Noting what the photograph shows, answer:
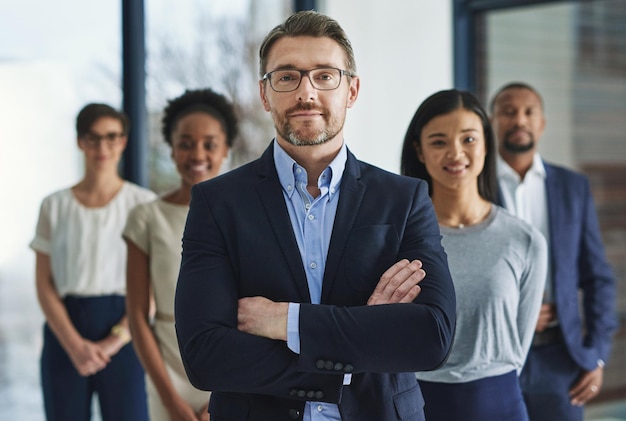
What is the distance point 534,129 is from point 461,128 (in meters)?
1.06

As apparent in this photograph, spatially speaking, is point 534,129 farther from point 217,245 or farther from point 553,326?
point 217,245

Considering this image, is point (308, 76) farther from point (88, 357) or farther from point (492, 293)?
point (88, 357)

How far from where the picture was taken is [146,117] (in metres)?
4.61

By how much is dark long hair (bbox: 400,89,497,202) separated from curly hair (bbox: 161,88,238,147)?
777mm

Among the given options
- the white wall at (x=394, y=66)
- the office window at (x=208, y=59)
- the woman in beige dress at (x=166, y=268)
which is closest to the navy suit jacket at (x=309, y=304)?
the woman in beige dress at (x=166, y=268)

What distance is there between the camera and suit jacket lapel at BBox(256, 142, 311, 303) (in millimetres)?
1924

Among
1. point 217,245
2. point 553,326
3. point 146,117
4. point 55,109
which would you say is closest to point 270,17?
point 146,117

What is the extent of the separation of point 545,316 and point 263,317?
1653mm

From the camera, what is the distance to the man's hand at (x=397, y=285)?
6.32 ft

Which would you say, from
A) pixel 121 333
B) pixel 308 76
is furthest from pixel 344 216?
pixel 121 333

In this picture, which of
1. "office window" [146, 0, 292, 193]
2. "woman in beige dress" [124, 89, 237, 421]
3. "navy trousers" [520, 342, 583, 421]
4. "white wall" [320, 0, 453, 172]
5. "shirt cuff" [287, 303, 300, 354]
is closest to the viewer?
"shirt cuff" [287, 303, 300, 354]

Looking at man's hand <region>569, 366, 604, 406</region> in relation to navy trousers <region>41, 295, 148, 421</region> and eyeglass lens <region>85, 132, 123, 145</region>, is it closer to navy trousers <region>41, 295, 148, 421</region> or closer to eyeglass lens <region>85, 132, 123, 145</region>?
navy trousers <region>41, 295, 148, 421</region>

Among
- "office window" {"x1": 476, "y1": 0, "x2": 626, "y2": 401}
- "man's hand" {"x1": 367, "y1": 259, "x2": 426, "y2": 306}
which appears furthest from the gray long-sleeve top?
"office window" {"x1": 476, "y1": 0, "x2": 626, "y2": 401}

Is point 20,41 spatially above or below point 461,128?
above
